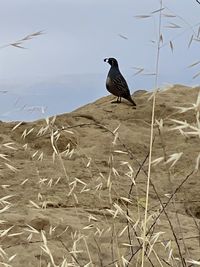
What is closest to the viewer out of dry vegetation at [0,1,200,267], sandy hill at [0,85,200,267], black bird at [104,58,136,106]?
dry vegetation at [0,1,200,267]

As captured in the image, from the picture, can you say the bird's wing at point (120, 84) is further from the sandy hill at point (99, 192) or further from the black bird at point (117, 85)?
the sandy hill at point (99, 192)

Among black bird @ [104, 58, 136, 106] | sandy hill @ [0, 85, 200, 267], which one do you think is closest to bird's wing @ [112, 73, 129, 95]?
black bird @ [104, 58, 136, 106]

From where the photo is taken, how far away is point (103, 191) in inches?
186

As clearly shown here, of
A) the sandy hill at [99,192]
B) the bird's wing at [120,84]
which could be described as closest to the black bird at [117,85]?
the bird's wing at [120,84]

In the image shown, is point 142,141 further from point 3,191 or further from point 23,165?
point 3,191

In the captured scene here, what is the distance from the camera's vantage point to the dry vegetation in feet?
6.98

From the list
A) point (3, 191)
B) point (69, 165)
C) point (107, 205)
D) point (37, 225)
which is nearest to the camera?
point (37, 225)

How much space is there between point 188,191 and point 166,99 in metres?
2.97

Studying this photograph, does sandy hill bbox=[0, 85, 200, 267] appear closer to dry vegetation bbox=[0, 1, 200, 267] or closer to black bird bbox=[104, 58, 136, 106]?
dry vegetation bbox=[0, 1, 200, 267]

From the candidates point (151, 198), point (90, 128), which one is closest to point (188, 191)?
point (151, 198)

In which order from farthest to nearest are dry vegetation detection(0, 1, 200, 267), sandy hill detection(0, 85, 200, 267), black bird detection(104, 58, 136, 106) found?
1. black bird detection(104, 58, 136, 106)
2. sandy hill detection(0, 85, 200, 267)
3. dry vegetation detection(0, 1, 200, 267)

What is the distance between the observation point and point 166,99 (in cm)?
799

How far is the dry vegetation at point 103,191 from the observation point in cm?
213

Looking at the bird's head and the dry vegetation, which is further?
the bird's head
